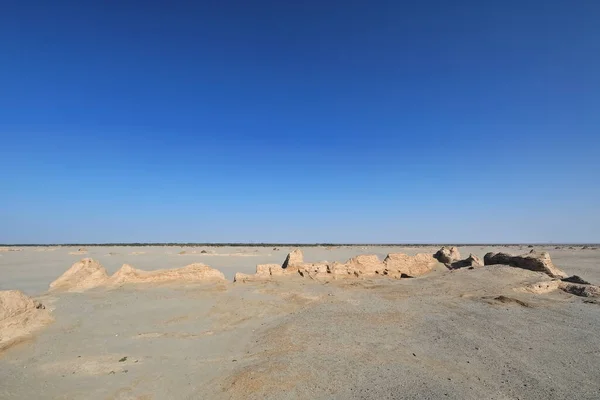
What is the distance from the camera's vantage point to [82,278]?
1471 cm

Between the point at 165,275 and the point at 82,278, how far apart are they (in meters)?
3.26

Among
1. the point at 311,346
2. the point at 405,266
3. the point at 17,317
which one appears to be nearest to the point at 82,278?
the point at 17,317

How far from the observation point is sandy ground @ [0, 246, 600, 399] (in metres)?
6.04

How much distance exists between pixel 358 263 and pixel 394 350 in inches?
427

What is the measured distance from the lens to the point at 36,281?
772 inches

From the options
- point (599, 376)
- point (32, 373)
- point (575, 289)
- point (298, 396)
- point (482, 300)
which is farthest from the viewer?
point (575, 289)

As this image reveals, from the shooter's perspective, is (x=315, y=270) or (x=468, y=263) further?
(x=468, y=263)

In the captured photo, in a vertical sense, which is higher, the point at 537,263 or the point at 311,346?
the point at 537,263

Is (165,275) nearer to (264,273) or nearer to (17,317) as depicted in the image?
(264,273)

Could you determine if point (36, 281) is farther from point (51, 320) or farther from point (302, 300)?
point (302, 300)

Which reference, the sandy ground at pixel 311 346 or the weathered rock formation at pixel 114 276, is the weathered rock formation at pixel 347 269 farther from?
the sandy ground at pixel 311 346

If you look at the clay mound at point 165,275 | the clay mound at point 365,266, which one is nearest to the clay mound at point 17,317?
the clay mound at point 165,275

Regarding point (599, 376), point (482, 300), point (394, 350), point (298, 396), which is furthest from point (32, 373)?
point (482, 300)

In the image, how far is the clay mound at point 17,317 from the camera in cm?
866
